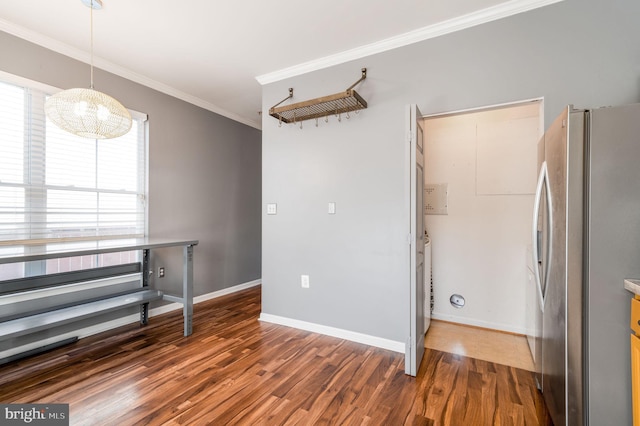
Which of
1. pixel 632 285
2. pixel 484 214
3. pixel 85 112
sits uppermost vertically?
pixel 85 112

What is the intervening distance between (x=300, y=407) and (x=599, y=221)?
1.81 metres

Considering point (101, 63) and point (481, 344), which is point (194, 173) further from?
point (481, 344)

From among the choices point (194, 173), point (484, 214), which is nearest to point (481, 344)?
point (484, 214)

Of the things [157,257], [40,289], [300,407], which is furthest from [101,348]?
[300,407]

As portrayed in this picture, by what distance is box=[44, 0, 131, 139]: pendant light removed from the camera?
72.8 inches

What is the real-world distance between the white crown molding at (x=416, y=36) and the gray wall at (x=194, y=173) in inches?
Result: 49.4

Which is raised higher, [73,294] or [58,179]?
[58,179]

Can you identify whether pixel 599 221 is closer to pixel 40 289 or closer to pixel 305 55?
pixel 305 55

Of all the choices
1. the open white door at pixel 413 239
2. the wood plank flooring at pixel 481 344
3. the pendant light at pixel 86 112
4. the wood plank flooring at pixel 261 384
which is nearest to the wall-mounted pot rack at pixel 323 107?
the open white door at pixel 413 239

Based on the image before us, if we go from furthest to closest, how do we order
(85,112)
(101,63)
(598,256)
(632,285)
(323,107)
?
(101,63) → (323,107) → (85,112) → (598,256) → (632,285)

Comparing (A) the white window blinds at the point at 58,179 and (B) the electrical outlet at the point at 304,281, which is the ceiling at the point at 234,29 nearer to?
(A) the white window blinds at the point at 58,179

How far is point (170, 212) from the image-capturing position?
354 cm

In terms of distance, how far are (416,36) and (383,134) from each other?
2.73 ft

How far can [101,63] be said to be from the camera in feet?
9.40
